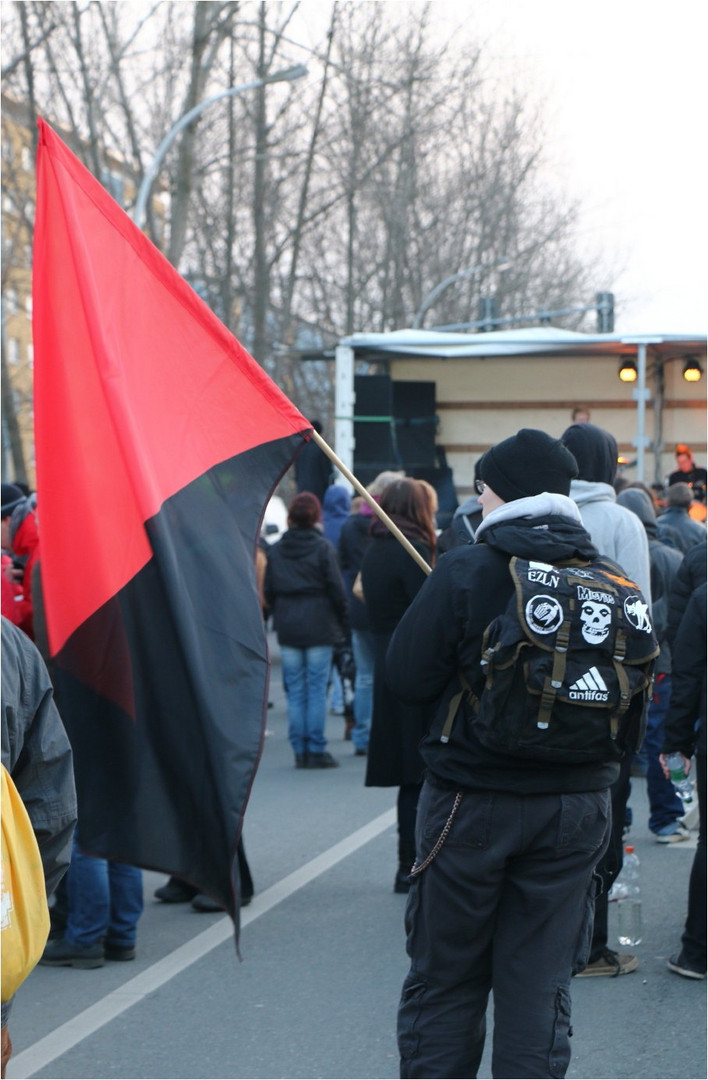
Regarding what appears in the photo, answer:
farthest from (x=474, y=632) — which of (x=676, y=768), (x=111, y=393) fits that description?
(x=676, y=768)

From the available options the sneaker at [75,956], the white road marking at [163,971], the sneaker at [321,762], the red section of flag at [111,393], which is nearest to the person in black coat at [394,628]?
the white road marking at [163,971]

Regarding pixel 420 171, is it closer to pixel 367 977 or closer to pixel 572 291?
pixel 572 291

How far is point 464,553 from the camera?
3576 millimetres

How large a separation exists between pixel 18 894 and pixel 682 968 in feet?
11.5

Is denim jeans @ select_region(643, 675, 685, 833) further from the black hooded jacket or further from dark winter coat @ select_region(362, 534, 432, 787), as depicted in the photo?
the black hooded jacket

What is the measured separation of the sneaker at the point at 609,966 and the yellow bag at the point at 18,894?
3197 millimetres

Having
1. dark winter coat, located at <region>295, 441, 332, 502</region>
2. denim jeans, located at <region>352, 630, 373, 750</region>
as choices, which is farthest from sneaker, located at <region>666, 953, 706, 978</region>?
dark winter coat, located at <region>295, 441, 332, 502</region>

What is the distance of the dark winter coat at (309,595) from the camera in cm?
1037

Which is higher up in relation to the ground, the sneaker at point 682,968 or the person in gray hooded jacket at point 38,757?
the person in gray hooded jacket at point 38,757

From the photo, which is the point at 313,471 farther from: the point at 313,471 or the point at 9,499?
the point at 9,499

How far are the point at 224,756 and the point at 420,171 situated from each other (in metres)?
32.3

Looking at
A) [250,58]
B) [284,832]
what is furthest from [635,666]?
[250,58]

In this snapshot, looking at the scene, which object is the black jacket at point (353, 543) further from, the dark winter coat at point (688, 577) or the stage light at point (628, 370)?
the dark winter coat at point (688, 577)

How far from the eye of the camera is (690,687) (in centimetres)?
549
